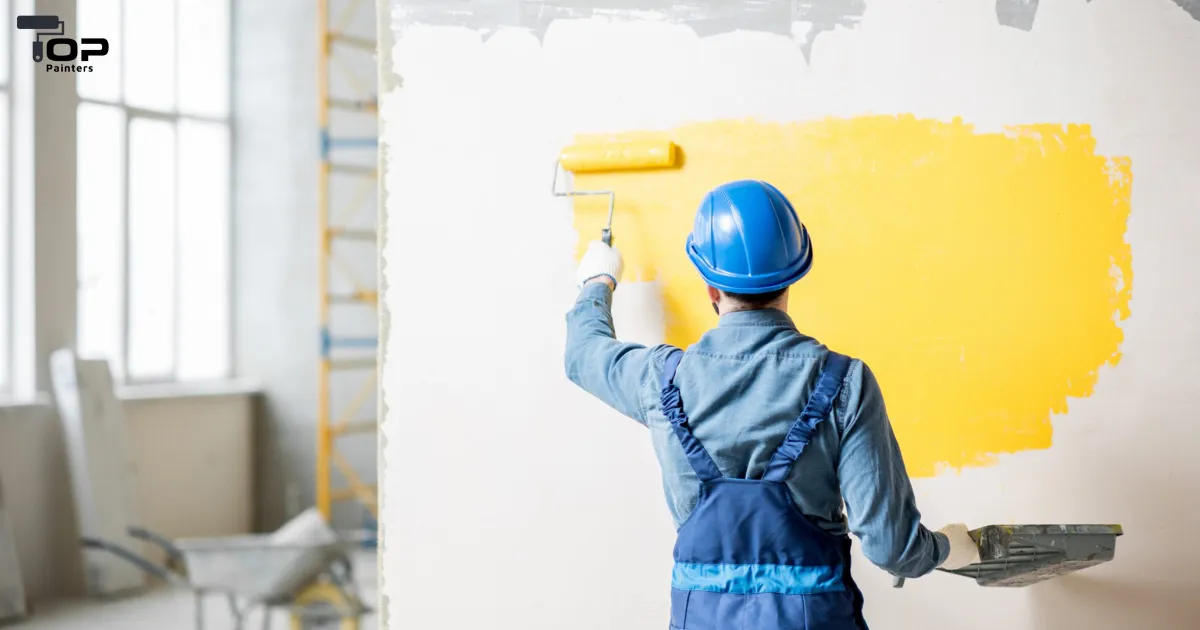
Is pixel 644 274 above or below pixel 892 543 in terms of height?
above

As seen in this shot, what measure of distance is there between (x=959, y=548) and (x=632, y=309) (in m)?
0.85

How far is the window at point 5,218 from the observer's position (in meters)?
5.58

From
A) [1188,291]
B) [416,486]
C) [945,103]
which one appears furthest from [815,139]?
[416,486]

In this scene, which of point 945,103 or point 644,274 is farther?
point 644,274

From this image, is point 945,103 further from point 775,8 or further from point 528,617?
point 528,617

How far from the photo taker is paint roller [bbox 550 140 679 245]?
85.0 inches

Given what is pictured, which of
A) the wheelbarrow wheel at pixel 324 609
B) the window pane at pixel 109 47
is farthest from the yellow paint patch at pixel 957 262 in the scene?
the window pane at pixel 109 47

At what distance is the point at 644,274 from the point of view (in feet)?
7.23

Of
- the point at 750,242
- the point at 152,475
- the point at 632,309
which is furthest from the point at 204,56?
the point at 750,242

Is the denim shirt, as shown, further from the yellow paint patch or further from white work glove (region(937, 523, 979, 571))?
the yellow paint patch

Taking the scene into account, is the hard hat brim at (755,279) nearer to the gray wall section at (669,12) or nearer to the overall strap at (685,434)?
the overall strap at (685,434)

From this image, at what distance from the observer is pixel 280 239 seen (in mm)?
7254

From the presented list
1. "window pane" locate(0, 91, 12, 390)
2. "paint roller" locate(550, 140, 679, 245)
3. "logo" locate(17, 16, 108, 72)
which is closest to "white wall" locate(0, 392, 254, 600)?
"window pane" locate(0, 91, 12, 390)

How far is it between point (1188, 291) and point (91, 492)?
5400 millimetres
